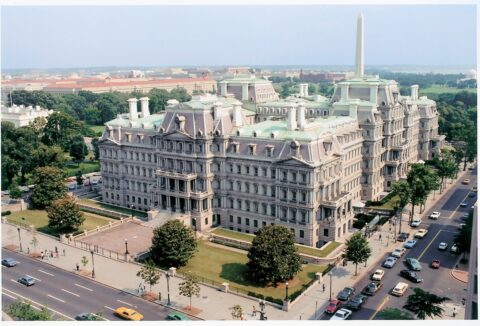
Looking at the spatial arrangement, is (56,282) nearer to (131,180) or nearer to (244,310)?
(244,310)

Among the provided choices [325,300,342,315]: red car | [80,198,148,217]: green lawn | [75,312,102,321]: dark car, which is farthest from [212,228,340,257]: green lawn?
[75,312,102,321]: dark car

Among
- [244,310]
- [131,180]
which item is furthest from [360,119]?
[244,310]

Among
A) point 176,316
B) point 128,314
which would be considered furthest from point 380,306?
point 128,314

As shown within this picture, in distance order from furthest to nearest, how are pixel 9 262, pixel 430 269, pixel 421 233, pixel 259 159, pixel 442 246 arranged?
pixel 421 233 < pixel 259 159 < pixel 442 246 < pixel 9 262 < pixel 430 269

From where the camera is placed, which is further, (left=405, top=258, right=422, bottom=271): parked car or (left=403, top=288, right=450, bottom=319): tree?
(left=405, top=258, right=422, bottom=271): parked car

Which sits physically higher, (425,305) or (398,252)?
(425,305)

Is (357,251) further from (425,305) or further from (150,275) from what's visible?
(150,275)

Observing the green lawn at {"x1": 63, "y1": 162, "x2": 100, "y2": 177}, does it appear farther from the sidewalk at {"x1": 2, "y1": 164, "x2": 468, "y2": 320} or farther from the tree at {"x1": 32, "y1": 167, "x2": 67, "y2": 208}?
the sidewalk at {"x1": 2, "y1": 164, "x2": 468, "y2": 320}

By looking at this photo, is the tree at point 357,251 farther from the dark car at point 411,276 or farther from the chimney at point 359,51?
the chimney at point 359,51
